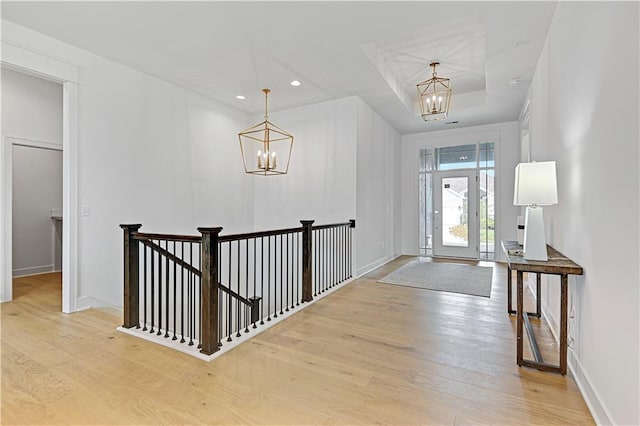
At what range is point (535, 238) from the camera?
243 cm

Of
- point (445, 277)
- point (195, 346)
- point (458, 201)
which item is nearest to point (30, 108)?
point (195, 346)

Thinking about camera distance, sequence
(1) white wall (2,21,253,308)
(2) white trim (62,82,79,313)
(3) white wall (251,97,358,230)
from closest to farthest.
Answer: (2) white trim (62,82,79,313)
(1) white wall (2,21,253,308)
(3) white wall (251,97,358,230)

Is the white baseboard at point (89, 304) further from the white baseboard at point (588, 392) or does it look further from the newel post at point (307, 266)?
the white baseboard at point (588, 392)

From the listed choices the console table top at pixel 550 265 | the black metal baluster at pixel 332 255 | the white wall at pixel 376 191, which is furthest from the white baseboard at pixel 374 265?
the console table top at pixel 550 265

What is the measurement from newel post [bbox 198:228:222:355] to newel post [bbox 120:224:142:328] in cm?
98

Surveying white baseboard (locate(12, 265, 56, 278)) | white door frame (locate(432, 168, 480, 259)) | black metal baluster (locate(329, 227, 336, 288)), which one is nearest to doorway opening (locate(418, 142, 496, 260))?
white door frame (locate(432, 168, 480, 259))

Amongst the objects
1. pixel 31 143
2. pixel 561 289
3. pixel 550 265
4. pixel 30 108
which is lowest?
pixel 561 289

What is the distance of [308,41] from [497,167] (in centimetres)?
533

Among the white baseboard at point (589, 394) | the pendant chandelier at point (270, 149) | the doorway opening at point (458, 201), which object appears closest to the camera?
the white baseboard at point (589, 394)

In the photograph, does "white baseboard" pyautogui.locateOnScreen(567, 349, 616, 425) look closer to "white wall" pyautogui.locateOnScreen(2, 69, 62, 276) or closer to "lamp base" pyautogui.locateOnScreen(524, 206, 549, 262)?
"lamp base" pyautogui.locateOnScreen(524, 206, 549, 262)

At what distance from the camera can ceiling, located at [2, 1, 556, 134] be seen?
297 centimetres

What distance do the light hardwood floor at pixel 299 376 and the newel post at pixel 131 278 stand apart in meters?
0.20

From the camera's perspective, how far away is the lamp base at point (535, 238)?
240cm

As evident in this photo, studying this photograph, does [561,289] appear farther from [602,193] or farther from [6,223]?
[6,223]
